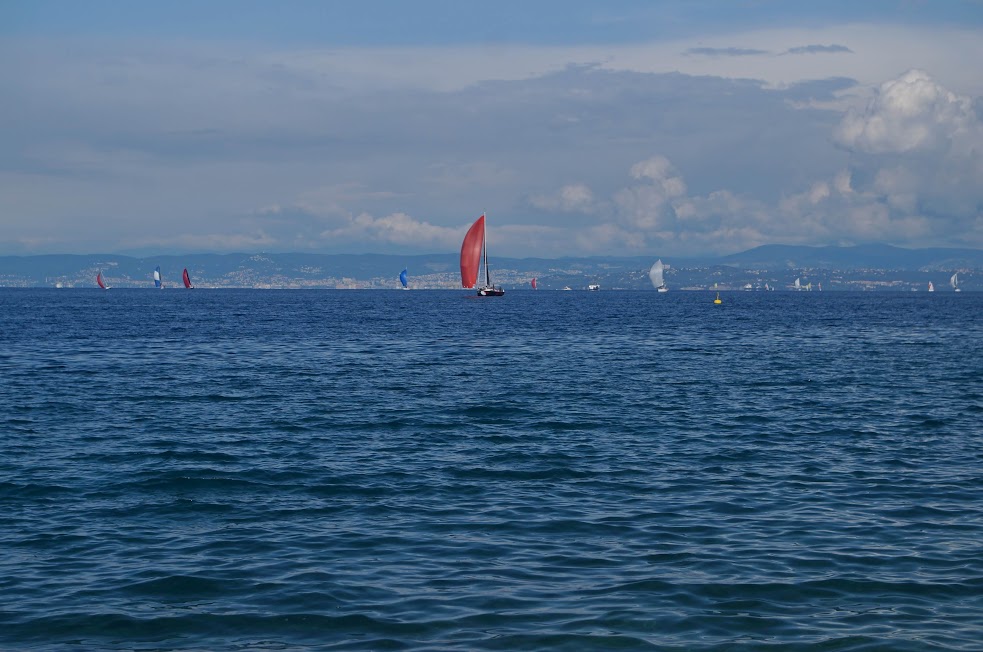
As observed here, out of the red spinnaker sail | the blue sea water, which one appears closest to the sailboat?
the red spinnaker sail

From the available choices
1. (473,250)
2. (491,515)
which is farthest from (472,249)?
(491,515)

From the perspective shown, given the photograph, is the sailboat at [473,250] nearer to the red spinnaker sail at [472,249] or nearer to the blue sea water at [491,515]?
the red spinnaker sail at [472,249]

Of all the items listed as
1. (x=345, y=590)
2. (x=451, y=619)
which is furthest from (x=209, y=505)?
(x=451, y=619)

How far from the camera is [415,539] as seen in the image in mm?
21172

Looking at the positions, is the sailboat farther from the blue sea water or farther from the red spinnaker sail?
the blue sea water

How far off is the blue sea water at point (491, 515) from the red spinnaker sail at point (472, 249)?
429ft

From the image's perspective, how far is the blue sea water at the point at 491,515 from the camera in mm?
16438

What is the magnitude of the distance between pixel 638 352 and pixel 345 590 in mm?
58345

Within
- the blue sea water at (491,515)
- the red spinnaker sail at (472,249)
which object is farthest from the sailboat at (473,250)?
the blue sea water at (491,515)

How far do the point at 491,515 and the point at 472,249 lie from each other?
534ft

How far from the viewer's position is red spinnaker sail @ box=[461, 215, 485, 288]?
18162 cm

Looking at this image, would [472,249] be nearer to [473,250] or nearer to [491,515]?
[473,250]

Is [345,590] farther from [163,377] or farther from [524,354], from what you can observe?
[524,354]

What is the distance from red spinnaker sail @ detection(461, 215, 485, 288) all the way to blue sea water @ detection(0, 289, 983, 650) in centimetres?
13073
